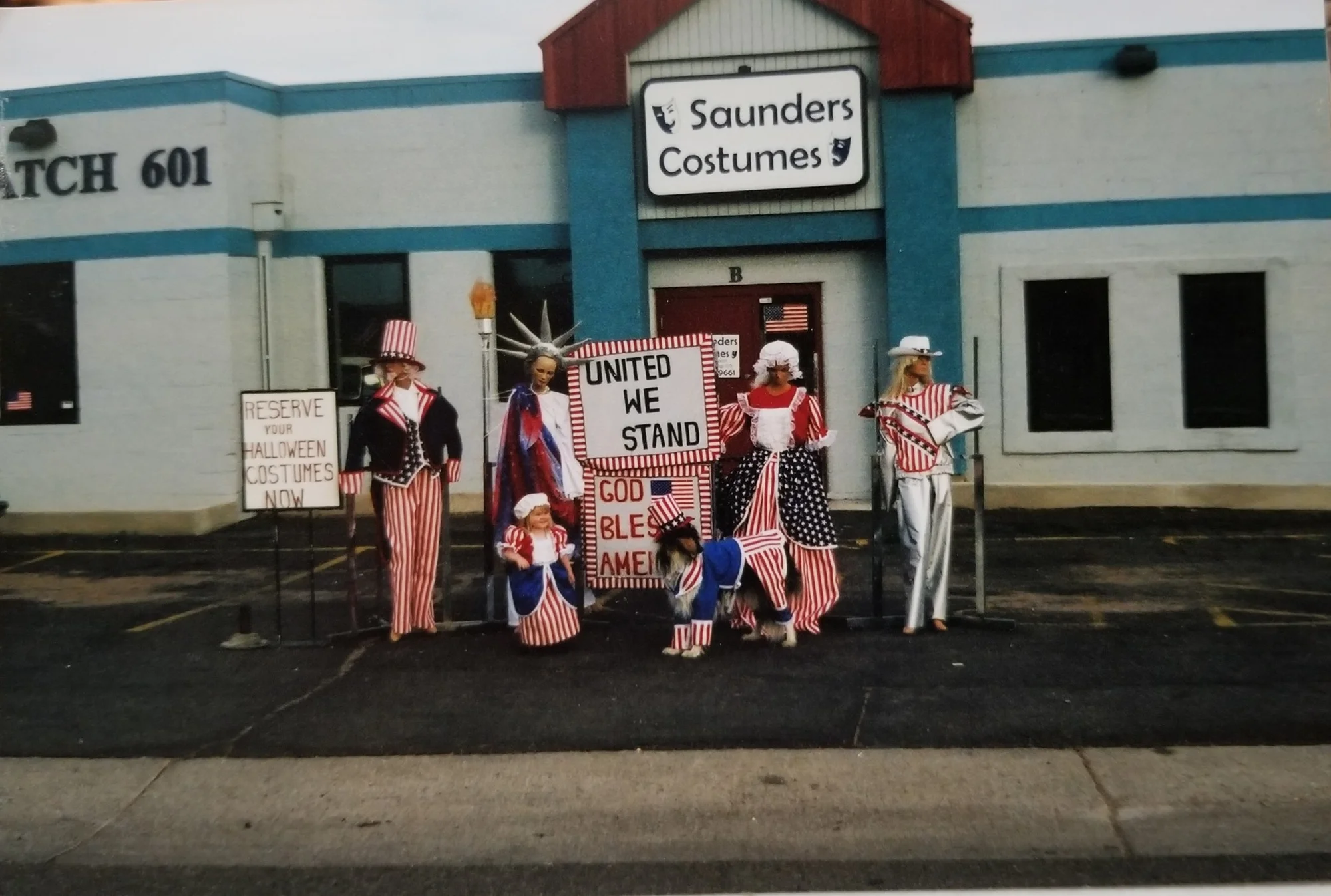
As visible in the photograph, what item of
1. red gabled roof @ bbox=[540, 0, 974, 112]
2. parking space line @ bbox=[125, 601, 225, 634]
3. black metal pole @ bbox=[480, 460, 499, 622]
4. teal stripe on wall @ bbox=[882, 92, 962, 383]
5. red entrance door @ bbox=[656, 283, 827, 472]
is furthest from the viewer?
red entrance door @ bbox=[656, 283, 827, 472]

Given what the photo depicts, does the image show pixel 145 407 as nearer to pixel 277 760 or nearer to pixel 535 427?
pixel 535 427

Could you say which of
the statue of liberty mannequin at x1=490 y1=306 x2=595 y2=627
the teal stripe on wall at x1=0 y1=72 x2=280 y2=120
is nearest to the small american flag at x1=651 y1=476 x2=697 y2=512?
the statue of liberty mannequin at x1=490 y1=306 x2=595 y2=627

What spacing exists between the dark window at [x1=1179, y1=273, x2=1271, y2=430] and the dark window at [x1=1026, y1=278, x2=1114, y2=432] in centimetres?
77

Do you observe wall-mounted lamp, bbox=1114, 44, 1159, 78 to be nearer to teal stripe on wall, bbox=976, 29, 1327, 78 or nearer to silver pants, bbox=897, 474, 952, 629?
teal stripe on wall, bbox=976, 29, 1327, 78

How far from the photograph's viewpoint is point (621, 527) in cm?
919

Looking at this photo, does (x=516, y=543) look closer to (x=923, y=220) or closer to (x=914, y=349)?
(x=914, y=349)

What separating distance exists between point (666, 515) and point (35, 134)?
31.2 feet

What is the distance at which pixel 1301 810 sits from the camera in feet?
18.8

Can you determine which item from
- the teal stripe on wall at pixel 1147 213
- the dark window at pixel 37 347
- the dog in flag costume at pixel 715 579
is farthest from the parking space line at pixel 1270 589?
the dark window at pixel 37 347

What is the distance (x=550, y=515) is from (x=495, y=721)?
5.53 feet

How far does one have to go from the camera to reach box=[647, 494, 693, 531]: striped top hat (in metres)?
8.17

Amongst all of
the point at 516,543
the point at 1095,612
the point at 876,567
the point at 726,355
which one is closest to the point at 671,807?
the point at 516,543

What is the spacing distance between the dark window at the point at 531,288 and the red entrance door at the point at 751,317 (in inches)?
38.4

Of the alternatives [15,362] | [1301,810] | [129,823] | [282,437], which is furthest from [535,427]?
[15,362]
